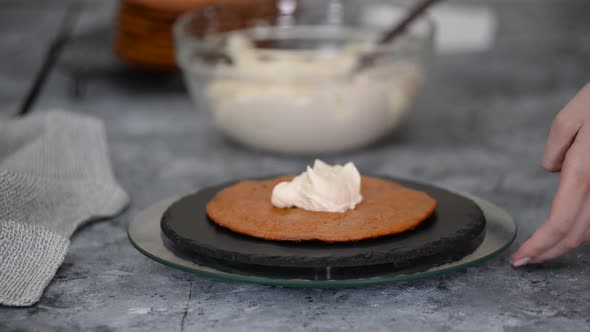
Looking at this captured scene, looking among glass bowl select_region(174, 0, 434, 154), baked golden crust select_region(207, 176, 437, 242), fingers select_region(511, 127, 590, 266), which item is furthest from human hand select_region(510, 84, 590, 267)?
glass bowl select_region(174, 0, 434, 154)

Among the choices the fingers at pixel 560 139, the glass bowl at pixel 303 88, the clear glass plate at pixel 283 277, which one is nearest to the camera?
the clear glass plate at pixel 283 277

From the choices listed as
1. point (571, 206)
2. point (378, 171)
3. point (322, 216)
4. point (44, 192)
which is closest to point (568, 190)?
point (571, 206)

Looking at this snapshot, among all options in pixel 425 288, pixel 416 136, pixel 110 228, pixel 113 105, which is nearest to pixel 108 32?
pixel 113 105

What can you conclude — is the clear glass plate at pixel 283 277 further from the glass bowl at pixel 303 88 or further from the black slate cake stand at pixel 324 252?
the glass bowl at pixel 303 88

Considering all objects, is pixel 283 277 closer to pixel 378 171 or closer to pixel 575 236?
pixel 575 236

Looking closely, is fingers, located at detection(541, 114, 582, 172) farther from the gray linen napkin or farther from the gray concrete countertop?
the gray linen napkin

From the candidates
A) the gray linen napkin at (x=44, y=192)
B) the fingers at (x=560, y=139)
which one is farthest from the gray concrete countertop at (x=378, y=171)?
the fingers at (x=560, y=139)

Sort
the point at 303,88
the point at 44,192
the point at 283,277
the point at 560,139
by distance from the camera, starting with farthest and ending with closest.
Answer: the point at 303,88 < the point at 44,192 < the point at 560,139 < the point at 283,277
